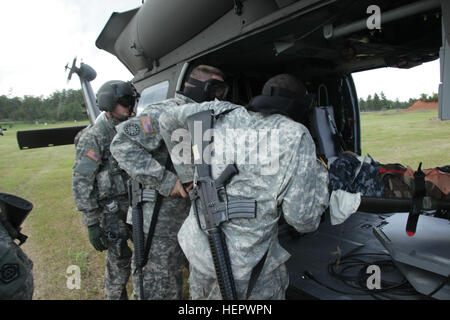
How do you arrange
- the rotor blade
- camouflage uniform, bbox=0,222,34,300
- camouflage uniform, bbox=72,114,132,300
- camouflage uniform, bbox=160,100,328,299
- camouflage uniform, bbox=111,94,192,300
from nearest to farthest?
1. camouflage uniform, bbox=0,222,34,300
2. camouflage uniform, bbox=160,100,328,299
3. camouflage uniform, bbox=111,94,192,300
4. camouflage uniform, bbox=72,114,132,300
5. the rotor blade

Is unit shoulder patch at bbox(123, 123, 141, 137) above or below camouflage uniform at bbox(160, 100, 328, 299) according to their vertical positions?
above

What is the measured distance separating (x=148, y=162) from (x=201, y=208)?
1.95 feet

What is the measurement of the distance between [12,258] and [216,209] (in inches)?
32.0

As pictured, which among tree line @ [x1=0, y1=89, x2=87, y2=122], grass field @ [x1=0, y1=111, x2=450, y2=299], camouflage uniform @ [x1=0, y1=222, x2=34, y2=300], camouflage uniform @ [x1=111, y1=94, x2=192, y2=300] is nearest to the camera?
camouflage uniform @ [x1=0, y1=222, x2=34, y2=300]

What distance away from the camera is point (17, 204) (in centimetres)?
126

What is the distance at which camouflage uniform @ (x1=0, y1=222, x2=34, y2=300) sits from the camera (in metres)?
1.06

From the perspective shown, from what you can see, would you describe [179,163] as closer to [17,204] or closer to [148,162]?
[148,162]

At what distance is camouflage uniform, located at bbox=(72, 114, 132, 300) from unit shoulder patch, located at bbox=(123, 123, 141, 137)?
495mm

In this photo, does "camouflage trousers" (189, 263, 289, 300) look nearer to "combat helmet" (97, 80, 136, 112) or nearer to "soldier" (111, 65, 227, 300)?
"soldier" (111, 65, 227, 300)

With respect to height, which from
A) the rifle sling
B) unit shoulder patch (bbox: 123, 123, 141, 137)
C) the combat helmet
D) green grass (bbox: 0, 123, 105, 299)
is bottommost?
green grass (bbox: 0, 123, 105, 299)

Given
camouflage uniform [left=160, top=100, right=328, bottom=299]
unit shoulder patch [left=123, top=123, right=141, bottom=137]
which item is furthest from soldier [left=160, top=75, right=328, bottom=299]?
unit shoulder patch [left=123, top=123, right=141, bottom=137]

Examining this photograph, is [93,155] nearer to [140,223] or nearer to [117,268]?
[140,223]

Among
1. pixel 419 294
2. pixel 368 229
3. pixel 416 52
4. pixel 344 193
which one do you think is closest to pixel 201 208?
pixel 344 193

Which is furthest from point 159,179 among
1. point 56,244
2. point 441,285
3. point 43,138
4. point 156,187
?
point 43,138
